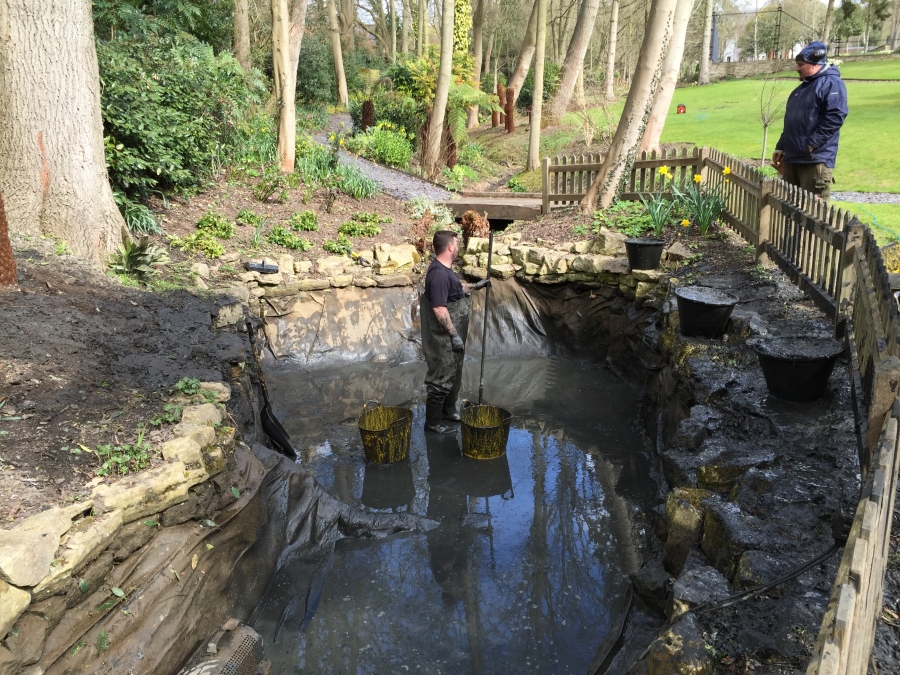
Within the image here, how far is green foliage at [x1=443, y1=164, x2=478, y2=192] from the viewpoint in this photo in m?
15.2

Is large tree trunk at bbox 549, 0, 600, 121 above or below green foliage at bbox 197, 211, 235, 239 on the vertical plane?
above

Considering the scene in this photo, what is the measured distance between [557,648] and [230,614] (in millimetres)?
1900

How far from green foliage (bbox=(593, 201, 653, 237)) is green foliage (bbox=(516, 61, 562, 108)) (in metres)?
15.1

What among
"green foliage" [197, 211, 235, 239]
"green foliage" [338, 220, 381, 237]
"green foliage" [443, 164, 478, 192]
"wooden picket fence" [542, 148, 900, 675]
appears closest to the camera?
"wooden picket fence" [542, 148, 900, 675]

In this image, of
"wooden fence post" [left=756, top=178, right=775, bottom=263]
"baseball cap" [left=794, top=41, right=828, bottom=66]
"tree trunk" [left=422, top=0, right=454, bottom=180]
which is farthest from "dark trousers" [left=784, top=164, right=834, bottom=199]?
"tree trunk" [left=422, top=0, right=454, bottom=180]

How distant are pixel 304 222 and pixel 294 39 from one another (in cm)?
401

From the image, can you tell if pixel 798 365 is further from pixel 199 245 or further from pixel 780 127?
pixel 780 127

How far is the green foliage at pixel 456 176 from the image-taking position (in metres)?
15.2

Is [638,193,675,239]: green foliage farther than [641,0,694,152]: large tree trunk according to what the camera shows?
No

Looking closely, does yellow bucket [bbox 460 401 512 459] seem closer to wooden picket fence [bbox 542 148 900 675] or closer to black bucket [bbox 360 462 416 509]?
black bucket [bbox 360 462 416 509]

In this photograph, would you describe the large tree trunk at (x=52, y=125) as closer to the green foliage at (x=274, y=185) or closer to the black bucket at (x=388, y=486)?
the green foliage at (x=274, y=185)

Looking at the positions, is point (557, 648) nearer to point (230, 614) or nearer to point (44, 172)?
point (230, 614)

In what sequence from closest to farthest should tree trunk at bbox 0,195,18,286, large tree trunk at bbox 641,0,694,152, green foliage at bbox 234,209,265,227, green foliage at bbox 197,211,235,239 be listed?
tree trunk at bbox 0,195,18,286 < green foliage at bbox 197,211,235,239 < green foliage at bbox 234,209,265,227 < large tree trunk at bbox 641,0,694,152

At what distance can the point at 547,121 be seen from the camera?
2258 centimetres
